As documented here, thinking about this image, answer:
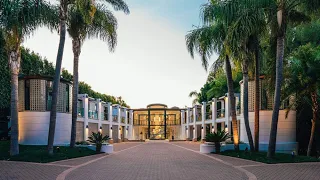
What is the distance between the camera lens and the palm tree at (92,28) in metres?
21.0

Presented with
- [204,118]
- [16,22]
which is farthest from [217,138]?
[204,118]

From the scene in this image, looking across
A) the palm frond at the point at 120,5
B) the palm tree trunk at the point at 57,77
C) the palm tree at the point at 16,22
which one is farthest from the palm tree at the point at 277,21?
the palm tree at the point at 16,22

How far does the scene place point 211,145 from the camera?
22.1 meters

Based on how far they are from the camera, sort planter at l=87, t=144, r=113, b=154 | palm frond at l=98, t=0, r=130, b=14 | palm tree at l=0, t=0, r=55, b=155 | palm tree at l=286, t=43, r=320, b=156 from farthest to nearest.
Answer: planter at l=87, t=144, r=113, b=154
palm frond at l=98, t=0, r=130, b=14
palm tree at l=286, t=43, r=320, b=156
palm tree at l=0, t=0, r=55, b=155

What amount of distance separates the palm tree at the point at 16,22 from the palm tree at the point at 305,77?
48.8 feet

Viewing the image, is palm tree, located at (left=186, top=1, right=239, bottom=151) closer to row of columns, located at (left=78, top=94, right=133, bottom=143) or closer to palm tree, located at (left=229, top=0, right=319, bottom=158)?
palm tree, located at (left=229, top=0, right=319, bottom=158)

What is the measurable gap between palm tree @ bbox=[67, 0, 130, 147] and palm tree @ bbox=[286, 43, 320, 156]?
37.1ft

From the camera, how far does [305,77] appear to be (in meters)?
19.6

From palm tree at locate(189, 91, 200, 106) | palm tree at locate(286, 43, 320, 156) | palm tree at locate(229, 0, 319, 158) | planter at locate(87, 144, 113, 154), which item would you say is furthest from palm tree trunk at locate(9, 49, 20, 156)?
palm tree at locate(189, 91, 200, 106)

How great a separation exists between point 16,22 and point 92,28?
6.75 meters

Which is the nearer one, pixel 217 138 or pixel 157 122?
pixel 217 138

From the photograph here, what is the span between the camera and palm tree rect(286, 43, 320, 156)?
1956 cm

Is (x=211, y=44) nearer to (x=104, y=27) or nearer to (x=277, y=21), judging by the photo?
(x=277, y=21)

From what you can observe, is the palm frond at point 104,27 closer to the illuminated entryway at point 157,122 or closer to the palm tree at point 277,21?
the palm tree at point 277,21
